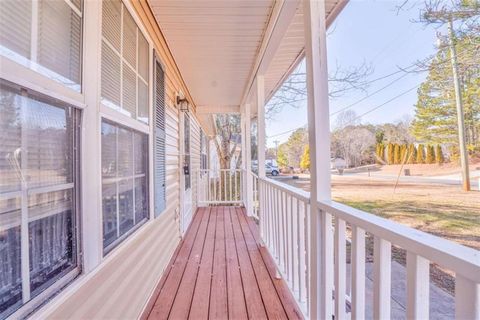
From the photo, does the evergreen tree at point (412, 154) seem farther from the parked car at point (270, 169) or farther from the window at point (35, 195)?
the parked car at point (270, 169)

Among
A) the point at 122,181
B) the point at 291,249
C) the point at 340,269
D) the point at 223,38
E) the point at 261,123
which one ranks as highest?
the point at 223,38

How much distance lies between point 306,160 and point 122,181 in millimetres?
1231

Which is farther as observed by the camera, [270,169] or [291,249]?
[270,169]

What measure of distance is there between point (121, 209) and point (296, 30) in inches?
92.8

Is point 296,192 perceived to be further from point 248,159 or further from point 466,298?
point 248,159

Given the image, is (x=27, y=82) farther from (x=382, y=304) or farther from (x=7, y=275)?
(x=382, y=304)

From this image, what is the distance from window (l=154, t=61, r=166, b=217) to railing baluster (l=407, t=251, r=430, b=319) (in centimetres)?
207

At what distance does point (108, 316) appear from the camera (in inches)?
56.1

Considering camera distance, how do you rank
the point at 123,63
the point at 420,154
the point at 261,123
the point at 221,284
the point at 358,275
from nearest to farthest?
the point at 420,154 < the point at 358,275 < the point at 123,63 < the point at 221,284 < the point at 261,123

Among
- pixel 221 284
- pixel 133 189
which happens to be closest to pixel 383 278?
pixel 133 189

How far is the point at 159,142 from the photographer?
2.63m

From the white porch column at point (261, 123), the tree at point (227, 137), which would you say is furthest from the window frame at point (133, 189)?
the tree at point (227, 137)

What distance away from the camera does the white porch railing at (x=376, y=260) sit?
1.95 feet

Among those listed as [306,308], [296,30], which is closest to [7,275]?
[306,308]
